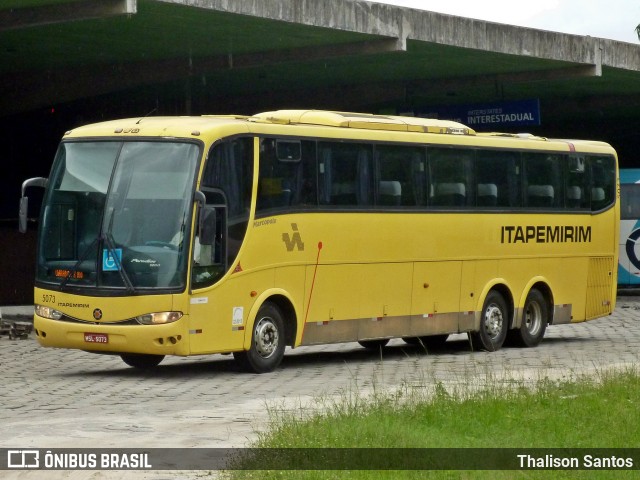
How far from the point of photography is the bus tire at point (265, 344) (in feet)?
58.7

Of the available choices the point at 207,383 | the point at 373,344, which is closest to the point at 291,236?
the point at 207,383

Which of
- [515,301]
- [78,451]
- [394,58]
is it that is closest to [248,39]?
[394,58]

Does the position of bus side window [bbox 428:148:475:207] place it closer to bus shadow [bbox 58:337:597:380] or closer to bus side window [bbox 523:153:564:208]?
bus side window [bbox 523:153:564:208]

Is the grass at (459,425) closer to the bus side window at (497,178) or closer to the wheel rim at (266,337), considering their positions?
the wheel rim at (266,337)

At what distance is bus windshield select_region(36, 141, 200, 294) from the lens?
16938 millimetres

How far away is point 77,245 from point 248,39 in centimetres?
1233

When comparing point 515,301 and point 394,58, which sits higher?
point 394,58

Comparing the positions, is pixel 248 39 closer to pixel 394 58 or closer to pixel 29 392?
pixel 394 58

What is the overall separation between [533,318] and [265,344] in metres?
6.48

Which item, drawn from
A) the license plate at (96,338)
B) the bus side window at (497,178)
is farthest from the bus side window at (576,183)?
the license plate at (96,338)

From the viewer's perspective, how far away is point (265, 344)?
713 inches

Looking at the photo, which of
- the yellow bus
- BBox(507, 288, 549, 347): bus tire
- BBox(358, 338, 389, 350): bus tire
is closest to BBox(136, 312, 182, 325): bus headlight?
the yellow bus

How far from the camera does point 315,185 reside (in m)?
18.8

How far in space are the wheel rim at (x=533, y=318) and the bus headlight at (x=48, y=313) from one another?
828 centimetres
